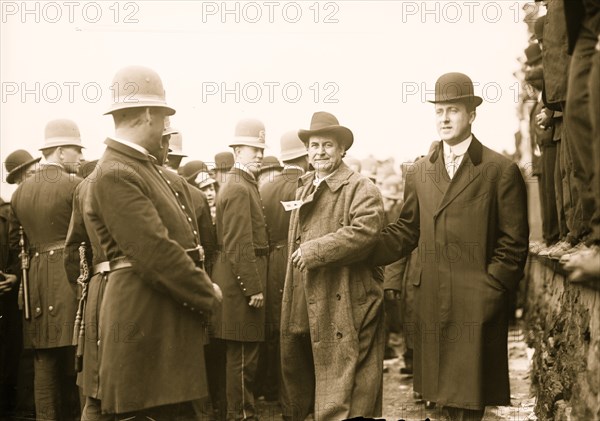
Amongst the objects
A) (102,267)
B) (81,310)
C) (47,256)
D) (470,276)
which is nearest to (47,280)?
(47,256)

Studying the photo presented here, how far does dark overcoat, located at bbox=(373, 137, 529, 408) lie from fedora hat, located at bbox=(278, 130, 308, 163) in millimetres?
3103

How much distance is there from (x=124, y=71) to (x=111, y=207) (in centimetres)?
97

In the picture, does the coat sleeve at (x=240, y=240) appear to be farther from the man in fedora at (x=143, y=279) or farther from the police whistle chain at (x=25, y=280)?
the man in fedora at (x=143, y=279)

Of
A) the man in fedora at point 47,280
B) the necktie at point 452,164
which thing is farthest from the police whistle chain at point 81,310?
the necktie at point 452,164

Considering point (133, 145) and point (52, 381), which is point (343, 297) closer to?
point (133, 145)

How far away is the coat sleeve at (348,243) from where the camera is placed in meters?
5.98

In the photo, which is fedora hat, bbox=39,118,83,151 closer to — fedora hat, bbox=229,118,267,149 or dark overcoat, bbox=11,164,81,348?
dark overcoat, bbox=11,164,81,348

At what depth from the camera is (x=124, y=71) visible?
5.05m

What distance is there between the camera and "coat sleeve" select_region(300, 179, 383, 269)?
5.98m

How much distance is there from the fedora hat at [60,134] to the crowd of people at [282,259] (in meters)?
0.02

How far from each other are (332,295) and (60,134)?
3.35 metres

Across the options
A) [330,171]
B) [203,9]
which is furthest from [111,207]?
[203,9]

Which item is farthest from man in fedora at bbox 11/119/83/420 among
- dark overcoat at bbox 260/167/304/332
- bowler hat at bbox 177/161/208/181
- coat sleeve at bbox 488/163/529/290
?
coat sleeve at bbox 488/163/529/290

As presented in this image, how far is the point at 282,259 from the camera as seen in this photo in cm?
831
